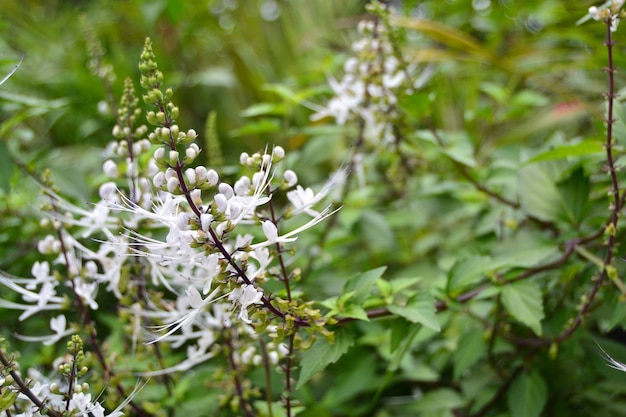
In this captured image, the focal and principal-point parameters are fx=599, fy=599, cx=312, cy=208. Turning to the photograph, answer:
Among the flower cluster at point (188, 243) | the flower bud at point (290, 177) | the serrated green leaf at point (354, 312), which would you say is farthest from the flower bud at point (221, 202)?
the serrated green leaf at point (354, 312)

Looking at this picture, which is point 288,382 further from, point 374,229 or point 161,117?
point 374,229

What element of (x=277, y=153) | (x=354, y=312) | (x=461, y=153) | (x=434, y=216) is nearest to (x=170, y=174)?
(x=277, y=153)

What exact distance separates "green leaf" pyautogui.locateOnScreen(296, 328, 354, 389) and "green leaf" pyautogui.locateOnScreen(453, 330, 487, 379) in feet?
1.04

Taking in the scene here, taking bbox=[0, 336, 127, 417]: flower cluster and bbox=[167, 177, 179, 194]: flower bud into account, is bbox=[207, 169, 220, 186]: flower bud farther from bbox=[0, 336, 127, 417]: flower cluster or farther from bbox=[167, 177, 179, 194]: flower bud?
bbox=[0, 336, 127, 417]: flower cluster

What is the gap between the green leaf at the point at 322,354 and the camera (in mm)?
712

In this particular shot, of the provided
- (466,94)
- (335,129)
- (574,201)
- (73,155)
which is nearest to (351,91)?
(335,129)

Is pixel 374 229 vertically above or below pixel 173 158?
below

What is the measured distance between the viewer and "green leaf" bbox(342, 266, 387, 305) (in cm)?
77

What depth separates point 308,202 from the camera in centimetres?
70

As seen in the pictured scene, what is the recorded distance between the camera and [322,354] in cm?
73

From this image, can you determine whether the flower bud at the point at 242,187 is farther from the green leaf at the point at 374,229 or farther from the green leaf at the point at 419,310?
the green leaf at the point at 374,229

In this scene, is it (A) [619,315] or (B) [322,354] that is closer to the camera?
(B) [322,354]

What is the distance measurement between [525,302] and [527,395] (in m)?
0.20

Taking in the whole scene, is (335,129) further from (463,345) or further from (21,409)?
(21,409)
